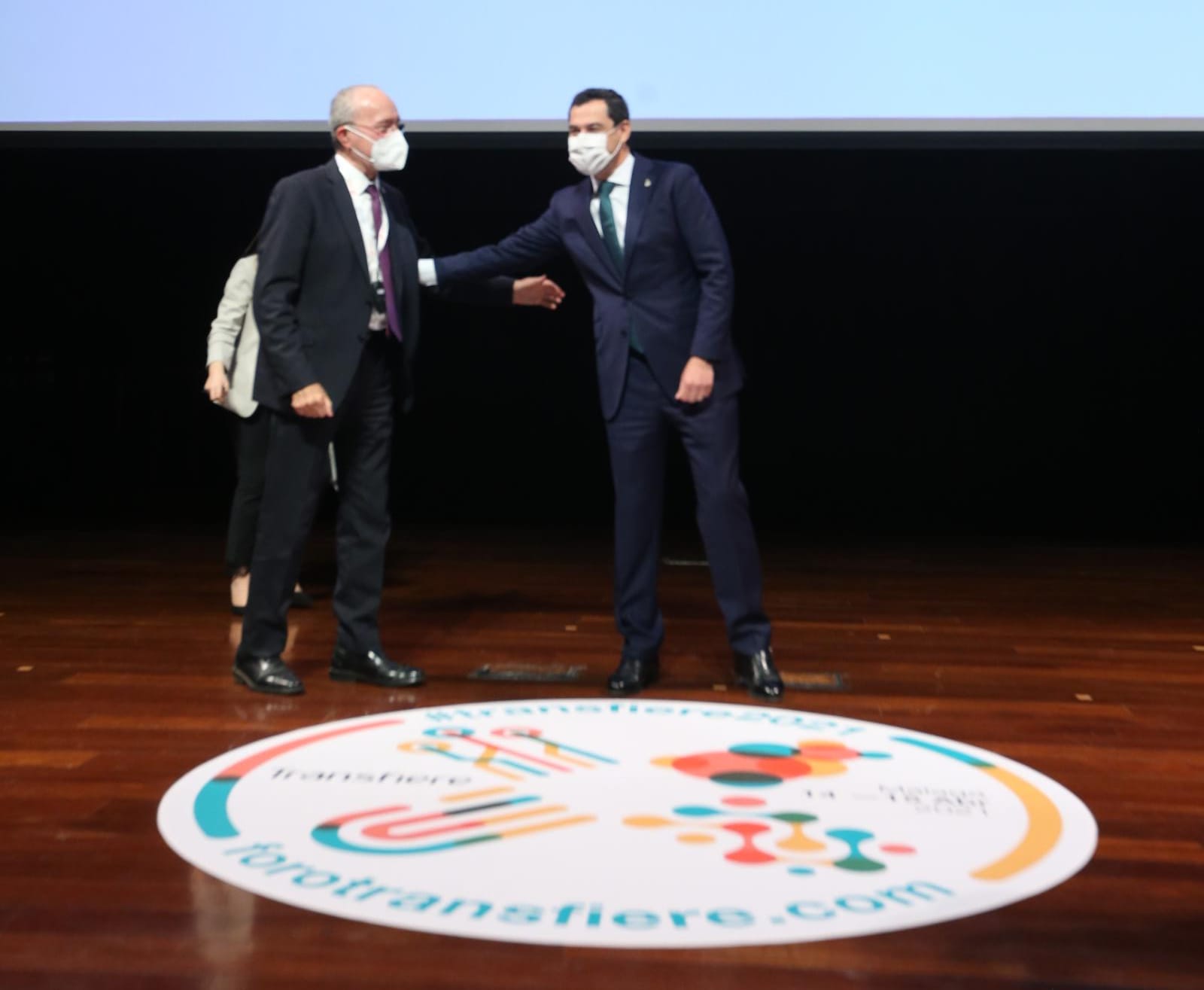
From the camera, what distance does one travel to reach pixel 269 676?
108 inches

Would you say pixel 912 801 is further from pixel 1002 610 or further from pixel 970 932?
pixel 1002 610

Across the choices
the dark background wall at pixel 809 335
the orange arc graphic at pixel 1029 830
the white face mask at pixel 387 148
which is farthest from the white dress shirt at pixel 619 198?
the dark background wall at pixel 809 335

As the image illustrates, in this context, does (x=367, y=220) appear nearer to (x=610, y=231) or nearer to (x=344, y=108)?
(x=344, y=108)

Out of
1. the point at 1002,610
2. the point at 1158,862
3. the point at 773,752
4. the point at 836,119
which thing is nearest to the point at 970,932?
the point at 1158,862

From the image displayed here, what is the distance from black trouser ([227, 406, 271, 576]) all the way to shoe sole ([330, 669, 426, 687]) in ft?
2.47

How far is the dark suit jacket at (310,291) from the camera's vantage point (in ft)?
8.62

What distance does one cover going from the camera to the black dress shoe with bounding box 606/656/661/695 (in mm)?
2791

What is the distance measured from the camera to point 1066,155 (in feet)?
19.1

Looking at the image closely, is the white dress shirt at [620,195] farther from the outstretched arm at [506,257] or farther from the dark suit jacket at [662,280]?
the outstretched arm at [506,257]

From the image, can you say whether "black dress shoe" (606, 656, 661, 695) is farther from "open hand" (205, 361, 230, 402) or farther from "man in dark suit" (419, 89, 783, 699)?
"open hand" (205, 361, 230, 402)

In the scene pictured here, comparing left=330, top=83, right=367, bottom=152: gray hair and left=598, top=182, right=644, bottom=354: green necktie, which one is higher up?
left=330, top=83, right=367, bottom=152: gray hair

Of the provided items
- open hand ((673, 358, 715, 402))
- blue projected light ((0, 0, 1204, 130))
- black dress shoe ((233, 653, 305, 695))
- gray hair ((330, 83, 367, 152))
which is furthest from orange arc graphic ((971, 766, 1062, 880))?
blue projected light ((0, 0, 1204, 130))

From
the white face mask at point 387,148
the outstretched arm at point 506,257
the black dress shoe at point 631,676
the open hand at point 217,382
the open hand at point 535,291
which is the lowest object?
the black dress shoe at point 631,676

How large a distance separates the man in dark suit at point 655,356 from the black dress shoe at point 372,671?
1.32ft
